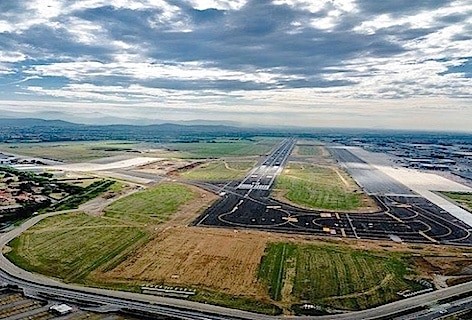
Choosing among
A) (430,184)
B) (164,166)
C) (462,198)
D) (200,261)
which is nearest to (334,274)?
(200,261)

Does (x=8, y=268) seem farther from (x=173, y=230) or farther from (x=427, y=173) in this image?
(x=427, y=173)

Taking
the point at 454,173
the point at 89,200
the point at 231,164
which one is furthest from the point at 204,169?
the point at 454,173

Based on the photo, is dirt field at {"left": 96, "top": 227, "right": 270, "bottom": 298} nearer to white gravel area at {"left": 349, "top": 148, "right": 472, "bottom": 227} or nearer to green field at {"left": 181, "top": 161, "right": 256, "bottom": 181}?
white gravel area at {"left": 349, "top": 148, "right": 472, "bottom": 227}

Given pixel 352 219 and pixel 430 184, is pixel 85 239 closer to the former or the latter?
pixel 352 219

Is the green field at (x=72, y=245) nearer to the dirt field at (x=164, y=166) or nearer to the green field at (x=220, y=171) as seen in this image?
the green field at (x=220, y=171)

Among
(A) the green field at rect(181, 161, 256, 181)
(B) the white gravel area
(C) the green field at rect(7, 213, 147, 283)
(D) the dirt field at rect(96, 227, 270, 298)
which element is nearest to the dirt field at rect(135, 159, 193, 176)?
(A) the green field at rect(181, 161, 256, 181)
